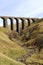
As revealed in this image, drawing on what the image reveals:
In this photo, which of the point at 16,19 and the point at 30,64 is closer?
the point at 30,64

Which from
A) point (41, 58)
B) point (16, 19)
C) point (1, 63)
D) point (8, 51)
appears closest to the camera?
point (1, 63)

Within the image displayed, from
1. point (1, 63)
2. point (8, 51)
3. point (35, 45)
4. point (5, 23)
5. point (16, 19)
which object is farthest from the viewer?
point (16, 19)

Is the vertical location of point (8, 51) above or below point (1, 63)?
below

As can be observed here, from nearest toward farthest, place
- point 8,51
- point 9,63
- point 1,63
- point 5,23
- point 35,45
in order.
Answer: point 1,63, point 9,63, point 8,51, point 35,45, point 5,23

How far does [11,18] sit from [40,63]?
84.0 meters

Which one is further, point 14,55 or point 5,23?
point 5,23

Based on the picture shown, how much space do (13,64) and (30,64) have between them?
836cm

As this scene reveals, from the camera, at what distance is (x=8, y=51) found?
2231 inches

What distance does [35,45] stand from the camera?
260 ft

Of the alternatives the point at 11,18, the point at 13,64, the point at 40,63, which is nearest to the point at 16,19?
the point at 11,18

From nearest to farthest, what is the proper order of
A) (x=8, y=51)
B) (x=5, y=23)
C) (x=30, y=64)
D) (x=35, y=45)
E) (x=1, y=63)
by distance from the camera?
(x=1, y=63), (x=30, y=64), (x=8, y=51), (x=35, y=45), (x=5, y=23)

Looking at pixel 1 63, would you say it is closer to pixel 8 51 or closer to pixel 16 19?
pixel 8 51

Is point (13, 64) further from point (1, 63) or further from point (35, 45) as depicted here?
point (35, 45)

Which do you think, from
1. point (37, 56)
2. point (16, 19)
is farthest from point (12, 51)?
point (16, 19)
